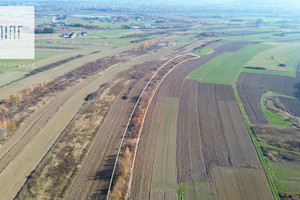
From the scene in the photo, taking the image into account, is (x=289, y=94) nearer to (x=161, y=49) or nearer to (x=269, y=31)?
(x=161, y=49)

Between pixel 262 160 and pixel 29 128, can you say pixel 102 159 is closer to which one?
pixel 29 128

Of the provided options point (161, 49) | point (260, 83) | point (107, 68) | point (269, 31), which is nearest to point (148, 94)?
point (107, 68)

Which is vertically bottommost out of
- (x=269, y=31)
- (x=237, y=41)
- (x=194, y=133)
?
(x=194, y=133)

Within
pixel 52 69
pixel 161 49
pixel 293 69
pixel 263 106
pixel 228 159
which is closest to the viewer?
pixel 228 159

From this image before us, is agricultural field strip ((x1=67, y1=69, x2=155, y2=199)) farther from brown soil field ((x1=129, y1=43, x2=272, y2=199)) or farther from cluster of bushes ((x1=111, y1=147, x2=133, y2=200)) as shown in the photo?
brown soil field ((x1=129, y1=43, x2=272, y2=199))

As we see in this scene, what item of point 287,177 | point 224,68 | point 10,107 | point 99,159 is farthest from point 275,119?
point 10,107

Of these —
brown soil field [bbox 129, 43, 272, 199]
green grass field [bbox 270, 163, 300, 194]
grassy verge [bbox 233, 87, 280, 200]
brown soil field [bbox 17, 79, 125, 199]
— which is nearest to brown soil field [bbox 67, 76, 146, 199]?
brown soil field [bbox 17, 79, 125, 199]
